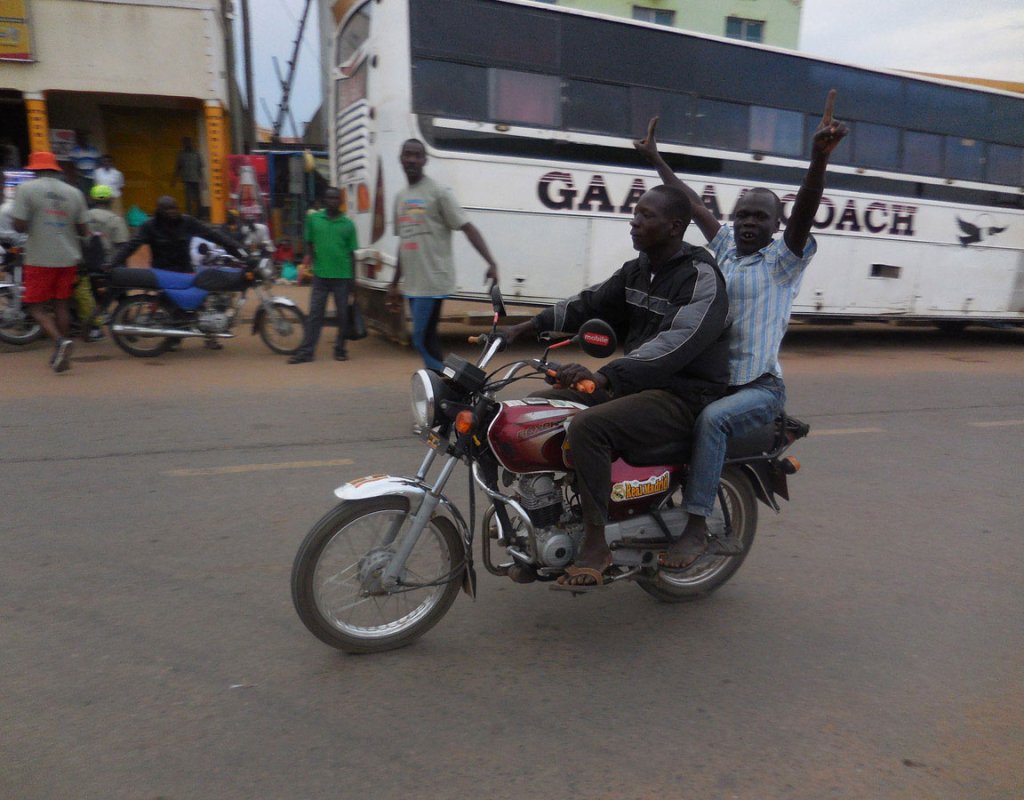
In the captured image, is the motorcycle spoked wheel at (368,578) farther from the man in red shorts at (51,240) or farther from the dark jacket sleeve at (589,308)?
the man in red shorts at (51,240)

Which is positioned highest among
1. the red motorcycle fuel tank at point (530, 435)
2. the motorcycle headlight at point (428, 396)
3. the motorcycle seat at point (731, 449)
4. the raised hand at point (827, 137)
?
the raised hand at point (827, 137)

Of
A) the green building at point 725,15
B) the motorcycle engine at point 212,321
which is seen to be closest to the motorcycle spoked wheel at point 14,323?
the motorcycle engine at point 212,321

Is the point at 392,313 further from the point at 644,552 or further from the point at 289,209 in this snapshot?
the point at 289,209

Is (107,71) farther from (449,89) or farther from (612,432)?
(612,432)

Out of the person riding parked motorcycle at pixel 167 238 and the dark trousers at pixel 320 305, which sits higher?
the person riding parked motorcycle at pixel 167 238

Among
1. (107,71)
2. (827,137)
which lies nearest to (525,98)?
(827,137)

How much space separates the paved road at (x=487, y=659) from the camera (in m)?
2.37

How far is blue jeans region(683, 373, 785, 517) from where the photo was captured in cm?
310

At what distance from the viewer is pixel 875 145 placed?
34.9 feet

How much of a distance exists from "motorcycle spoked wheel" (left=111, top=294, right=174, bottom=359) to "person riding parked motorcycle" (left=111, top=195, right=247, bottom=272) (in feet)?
1.34

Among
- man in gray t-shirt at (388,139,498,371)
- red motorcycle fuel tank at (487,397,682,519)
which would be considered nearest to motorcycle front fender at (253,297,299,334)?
man in gray t-shirt at (388,139,498,371)

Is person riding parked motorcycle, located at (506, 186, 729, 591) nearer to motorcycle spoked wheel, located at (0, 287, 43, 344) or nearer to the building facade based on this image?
motorcycle spoked wheel, located at (0, 287, 43, 344)

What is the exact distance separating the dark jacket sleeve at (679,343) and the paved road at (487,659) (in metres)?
1.03

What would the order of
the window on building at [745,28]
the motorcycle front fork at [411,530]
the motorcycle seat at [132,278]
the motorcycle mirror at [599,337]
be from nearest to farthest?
the motorcycle mirror at [599,337], the motorcycle front fork at [411,530], the motorcycle seat at [132,278], the window on building at [745,28]
